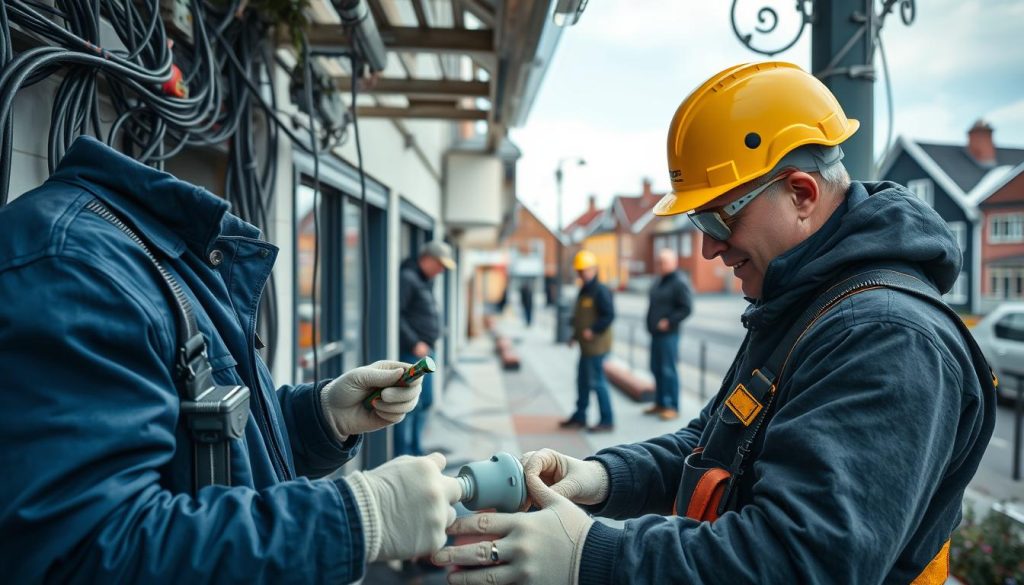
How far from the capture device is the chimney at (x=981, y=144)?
75.6ft

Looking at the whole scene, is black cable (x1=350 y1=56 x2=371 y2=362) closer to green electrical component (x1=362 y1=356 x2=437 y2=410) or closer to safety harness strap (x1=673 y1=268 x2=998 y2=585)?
green electrical component (x1=362 y1=356 x2=437 y2=410)

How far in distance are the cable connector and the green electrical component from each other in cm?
110

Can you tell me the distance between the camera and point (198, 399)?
3.60ft

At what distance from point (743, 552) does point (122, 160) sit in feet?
4.36

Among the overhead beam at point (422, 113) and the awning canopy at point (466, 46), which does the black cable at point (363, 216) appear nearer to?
the awning canopy at point (466, 46)

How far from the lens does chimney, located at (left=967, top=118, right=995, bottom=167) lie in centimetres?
2303

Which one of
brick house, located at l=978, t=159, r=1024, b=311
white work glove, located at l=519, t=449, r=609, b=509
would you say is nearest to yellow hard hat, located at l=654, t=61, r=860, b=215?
white work glove, located at l=519, t=449, r=609, b=509

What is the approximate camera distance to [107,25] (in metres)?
1.76

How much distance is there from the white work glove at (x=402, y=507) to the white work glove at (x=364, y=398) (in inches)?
19.6

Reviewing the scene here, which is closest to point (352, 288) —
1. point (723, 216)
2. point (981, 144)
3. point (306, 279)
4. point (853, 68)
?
point (306, 279)

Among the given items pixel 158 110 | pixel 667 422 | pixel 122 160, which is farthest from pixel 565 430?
pixel 122 160

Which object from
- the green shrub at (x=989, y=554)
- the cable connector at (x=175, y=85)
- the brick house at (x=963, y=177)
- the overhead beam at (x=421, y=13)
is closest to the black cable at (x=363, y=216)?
the overhead beam at (x=421, y=13)

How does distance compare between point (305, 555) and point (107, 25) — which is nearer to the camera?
point (305, 555)

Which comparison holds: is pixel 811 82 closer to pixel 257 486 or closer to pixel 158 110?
pixel 257 486
